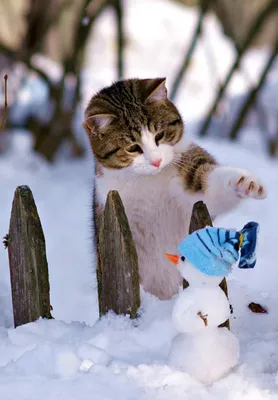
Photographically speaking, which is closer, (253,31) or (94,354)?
(94,354)

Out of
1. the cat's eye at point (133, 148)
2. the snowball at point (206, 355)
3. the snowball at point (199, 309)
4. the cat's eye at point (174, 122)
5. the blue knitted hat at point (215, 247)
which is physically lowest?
the snowball at point (206, 355)

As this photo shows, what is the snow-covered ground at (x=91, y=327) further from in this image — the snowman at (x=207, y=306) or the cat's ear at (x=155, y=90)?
the cat's ear at (x=155, y=90)

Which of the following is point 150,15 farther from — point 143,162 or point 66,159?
point 143,162

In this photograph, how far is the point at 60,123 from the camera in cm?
509

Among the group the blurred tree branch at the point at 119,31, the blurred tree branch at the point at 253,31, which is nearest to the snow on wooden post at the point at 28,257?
the blurred tree branch at the point at 119,31

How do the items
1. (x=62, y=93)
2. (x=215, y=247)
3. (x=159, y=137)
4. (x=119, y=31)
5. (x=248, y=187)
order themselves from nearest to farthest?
1. (x=215, y=247)
2. (x=248, y=187)
3. (x=159, y=137)
4. (x=119, y=31)
5. (x=62, y=93)

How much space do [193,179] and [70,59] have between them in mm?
2894

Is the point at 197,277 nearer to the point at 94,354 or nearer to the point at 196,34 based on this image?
the point at 94,354

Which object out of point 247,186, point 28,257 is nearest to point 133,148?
point 247,186

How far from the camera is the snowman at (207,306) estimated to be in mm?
1463

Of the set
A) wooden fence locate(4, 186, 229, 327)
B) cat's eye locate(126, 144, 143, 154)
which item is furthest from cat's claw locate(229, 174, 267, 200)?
cat's eye locate(126, 144, 143, 154)

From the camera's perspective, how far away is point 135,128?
82.8 inches

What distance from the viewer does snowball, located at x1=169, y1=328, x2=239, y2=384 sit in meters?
1.47

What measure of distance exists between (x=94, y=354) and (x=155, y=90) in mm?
942
